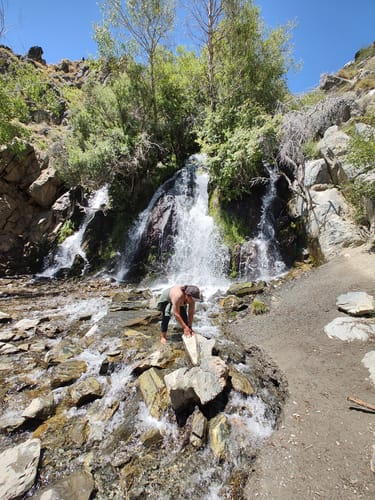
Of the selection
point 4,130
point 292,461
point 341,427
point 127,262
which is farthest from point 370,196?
point 4,130

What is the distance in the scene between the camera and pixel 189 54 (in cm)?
1761

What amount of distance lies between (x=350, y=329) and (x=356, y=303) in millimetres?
996

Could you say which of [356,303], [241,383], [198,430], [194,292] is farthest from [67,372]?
[356,303]

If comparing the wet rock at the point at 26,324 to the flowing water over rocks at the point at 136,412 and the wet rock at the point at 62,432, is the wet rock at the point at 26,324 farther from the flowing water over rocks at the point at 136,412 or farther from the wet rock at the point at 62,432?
the wet rock at the point at 62,432

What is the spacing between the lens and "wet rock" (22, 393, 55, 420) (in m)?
3.67

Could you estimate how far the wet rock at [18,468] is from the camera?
2633 millimetres

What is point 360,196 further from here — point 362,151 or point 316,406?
point 316,406

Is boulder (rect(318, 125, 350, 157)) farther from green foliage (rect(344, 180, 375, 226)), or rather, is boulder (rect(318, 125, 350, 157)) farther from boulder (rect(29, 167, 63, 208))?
boulder (rect(29, 167, 63, 208))

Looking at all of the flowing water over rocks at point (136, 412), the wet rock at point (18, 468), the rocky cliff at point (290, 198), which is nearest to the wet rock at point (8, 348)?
the flowing water over rocks at point (136, 412)

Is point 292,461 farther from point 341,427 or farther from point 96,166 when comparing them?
point 96,166

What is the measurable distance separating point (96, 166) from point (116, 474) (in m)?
13.8

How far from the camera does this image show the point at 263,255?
10.4m

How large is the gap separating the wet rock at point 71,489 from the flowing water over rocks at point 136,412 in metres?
0.01

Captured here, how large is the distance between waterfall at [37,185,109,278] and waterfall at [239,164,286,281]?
10165 millimetres
